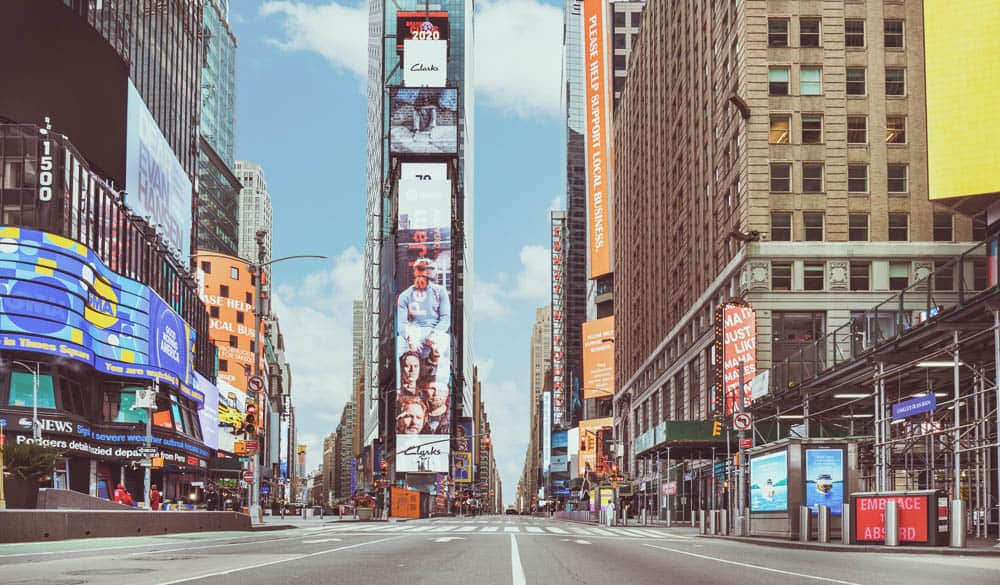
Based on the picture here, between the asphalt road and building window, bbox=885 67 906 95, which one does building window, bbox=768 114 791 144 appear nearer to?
building window, bbox=885 67 906 95

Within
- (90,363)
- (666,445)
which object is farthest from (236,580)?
(90,363)

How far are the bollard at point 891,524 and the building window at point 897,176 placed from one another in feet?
133

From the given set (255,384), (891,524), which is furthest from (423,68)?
(891,524)

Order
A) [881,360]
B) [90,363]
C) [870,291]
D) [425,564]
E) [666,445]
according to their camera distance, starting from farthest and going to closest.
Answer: [90,363], [870,291], [666,445], [881,360], [425,564]

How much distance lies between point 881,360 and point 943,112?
1807 centimetres

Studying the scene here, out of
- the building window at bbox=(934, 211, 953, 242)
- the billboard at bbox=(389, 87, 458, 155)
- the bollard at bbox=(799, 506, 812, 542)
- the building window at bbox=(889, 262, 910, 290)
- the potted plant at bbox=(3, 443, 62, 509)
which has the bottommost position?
the bollard at bbox=(799, 506, 812, 542)

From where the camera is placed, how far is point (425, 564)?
17.2 m

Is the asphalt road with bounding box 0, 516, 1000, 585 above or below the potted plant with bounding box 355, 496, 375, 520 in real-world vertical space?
above

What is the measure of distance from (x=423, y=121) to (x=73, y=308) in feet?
442

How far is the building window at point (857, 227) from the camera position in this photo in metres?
63.0

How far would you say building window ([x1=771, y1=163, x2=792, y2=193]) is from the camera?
63281 mm

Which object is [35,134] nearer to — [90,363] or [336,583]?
[90,363]

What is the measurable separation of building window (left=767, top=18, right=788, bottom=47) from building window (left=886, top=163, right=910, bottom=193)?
31.2ft

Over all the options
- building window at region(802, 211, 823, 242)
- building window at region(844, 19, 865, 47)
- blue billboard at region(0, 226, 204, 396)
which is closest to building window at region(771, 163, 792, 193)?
building window at region(802, 211, 823, 242)
